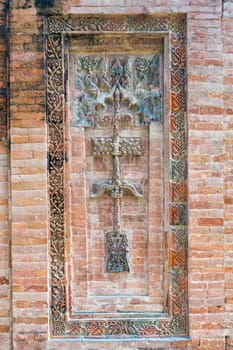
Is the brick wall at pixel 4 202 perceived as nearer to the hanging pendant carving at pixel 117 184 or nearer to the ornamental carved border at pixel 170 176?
the ornamental carved border at pixel 170 176

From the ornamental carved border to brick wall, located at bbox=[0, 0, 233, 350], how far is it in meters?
0.09

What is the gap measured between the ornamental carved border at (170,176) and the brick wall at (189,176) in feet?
0.29

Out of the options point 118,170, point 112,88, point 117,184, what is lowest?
point 117,184

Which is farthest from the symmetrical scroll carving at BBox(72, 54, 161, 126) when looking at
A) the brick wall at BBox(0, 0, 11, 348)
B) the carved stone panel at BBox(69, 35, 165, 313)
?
the brick wall at BBox(0, 0, 11, 348)

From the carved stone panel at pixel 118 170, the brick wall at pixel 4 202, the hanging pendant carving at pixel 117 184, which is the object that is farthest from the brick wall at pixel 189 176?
the hanging pendant carving at pixel 117 184

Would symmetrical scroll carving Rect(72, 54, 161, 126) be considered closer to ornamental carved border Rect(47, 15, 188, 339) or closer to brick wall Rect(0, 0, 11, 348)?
ornamental carved border Rect(47, 15, 188, 339)

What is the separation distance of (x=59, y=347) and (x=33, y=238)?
1.24 meters

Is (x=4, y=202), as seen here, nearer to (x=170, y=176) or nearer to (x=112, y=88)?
(x=112, y=88)

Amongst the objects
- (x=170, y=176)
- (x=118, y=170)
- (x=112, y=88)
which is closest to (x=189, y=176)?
(x=170, y=176)

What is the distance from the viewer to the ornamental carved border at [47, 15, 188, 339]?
4277 mm

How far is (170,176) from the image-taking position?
169 inches

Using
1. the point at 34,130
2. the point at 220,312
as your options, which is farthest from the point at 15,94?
the point at 220,312

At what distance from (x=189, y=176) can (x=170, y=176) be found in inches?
8.2

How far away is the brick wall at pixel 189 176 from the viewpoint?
4.21 m
